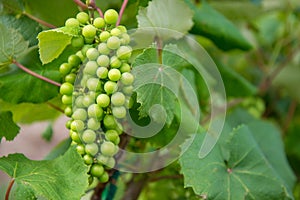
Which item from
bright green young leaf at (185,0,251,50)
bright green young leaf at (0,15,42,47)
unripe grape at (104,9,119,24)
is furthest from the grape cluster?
bright green young leaf at (185,0,251,50)

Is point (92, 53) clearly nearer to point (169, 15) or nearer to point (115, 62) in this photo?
point (115, 62)

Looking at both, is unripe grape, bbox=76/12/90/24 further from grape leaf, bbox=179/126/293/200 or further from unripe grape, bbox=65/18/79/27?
grape leaf, bbox=179/126/293/200

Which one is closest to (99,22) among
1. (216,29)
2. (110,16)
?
(110,16)

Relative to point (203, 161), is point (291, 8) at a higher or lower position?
lower

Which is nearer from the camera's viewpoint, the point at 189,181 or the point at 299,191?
the point at 189,181

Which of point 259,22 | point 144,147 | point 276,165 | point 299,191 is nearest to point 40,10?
point 144,147

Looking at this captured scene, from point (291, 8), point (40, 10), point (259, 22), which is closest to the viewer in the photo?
point (40, 10)

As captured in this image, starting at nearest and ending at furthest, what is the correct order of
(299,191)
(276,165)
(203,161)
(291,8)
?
(203,161) < (276,165) < (299,191) < (291,8)

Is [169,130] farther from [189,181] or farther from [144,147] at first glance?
[144,147]
